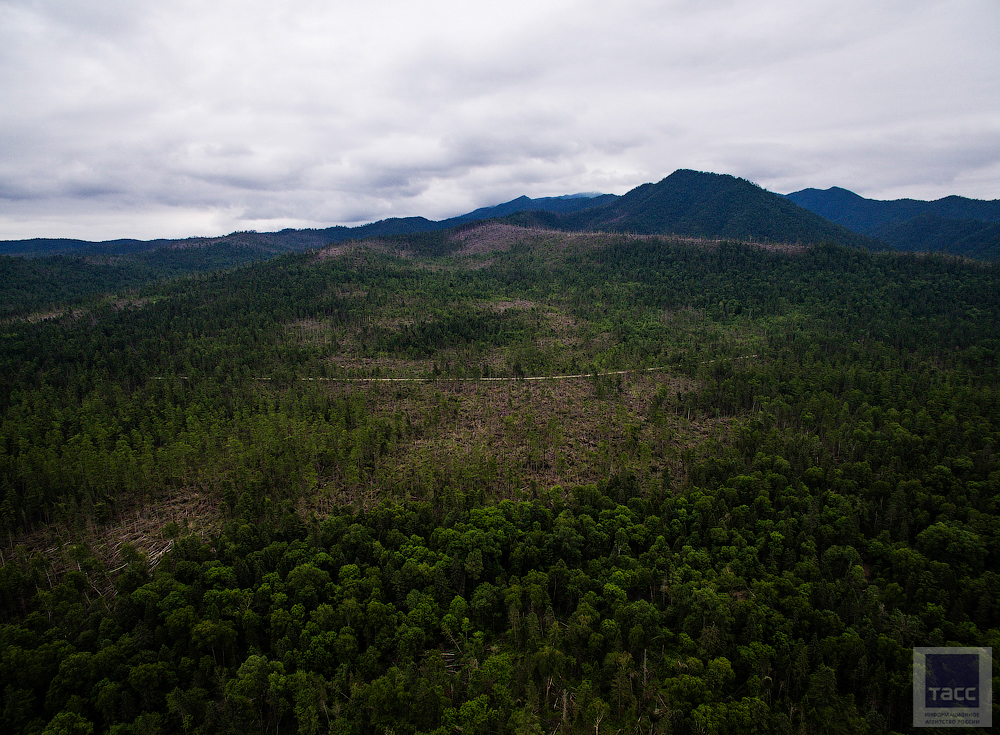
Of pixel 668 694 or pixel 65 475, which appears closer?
pixel 668 694

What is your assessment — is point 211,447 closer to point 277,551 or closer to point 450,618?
point 277,551

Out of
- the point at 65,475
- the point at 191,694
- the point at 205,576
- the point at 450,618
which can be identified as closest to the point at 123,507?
the point at 65,475

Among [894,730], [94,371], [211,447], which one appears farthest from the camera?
[94,371]

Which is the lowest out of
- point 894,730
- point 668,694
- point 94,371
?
point 894,730

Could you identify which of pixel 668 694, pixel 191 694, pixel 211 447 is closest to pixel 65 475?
pixel 211 447

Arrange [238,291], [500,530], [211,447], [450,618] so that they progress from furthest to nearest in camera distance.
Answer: [238,291]
[211,447]
[500,530]
[450,618]

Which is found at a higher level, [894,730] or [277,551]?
[277,551]
